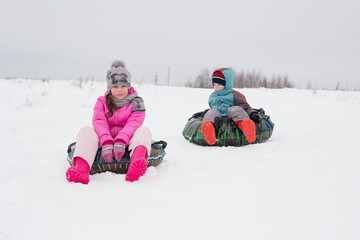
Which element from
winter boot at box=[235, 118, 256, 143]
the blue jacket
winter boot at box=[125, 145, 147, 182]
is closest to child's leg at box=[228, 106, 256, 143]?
winter boot at box=[235, 118, 256, 143]

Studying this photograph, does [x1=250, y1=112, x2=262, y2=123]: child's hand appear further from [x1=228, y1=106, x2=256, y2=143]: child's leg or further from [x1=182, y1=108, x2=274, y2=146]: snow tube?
[x1=228, y1=106, x2=256, y2=143]: child's leg

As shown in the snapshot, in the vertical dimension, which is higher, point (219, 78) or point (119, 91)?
point (219, 78)

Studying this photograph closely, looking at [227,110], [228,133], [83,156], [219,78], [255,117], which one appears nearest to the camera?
[83,156]

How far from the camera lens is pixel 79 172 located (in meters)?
2.49

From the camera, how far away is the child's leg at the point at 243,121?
13.1 feet

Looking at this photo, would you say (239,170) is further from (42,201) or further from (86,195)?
(42,201)

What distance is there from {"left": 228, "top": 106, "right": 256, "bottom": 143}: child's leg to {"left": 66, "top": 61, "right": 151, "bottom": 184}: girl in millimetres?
1519

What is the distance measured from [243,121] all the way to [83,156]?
2258mm

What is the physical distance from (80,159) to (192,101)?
615cm

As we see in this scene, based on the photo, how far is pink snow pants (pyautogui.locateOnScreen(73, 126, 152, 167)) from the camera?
8.78 ft

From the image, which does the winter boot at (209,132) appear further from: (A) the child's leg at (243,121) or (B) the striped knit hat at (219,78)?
(B) the striped knit hat at (219,78)

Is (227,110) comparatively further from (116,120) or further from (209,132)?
(116,120)

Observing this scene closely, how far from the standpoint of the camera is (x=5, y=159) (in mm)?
2836

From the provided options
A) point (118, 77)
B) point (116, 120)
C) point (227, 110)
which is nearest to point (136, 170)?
point (116, 120)
